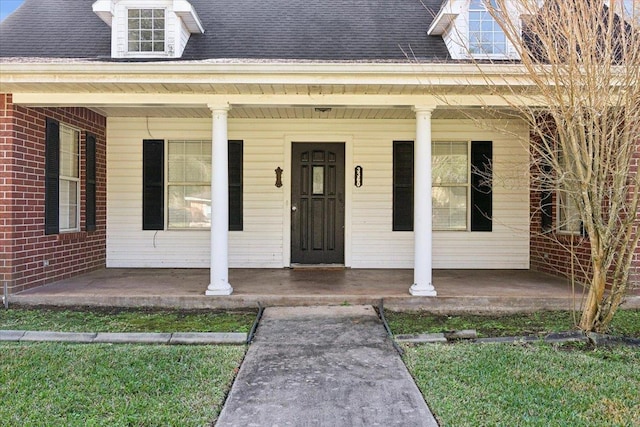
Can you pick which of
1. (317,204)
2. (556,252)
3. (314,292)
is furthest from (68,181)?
(556,252)

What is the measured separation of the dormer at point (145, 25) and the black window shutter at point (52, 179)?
1400 millimetres

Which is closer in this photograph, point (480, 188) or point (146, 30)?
point (146, 30)

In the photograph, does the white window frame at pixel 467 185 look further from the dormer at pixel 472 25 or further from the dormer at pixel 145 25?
the dormer at pixel 145 25

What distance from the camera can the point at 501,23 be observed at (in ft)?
12.6

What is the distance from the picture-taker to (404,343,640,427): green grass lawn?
2.64 metres

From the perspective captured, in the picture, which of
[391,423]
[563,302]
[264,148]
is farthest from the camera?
[264,148]

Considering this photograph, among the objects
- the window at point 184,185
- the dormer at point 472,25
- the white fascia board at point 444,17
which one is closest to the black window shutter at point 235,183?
the window at point 184,185

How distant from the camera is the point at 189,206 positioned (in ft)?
24.5

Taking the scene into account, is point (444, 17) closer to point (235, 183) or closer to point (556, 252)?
point (556, 252)

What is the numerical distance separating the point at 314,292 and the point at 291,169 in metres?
2.60

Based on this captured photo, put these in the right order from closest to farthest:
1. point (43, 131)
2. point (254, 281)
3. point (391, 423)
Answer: point (391, 423) < point (43, 131) < point (254, 281)

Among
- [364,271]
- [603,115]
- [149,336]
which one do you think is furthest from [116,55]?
[603,115]

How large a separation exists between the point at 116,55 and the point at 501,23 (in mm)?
5110

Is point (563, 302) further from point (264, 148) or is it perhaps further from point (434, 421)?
point (264, 148)
